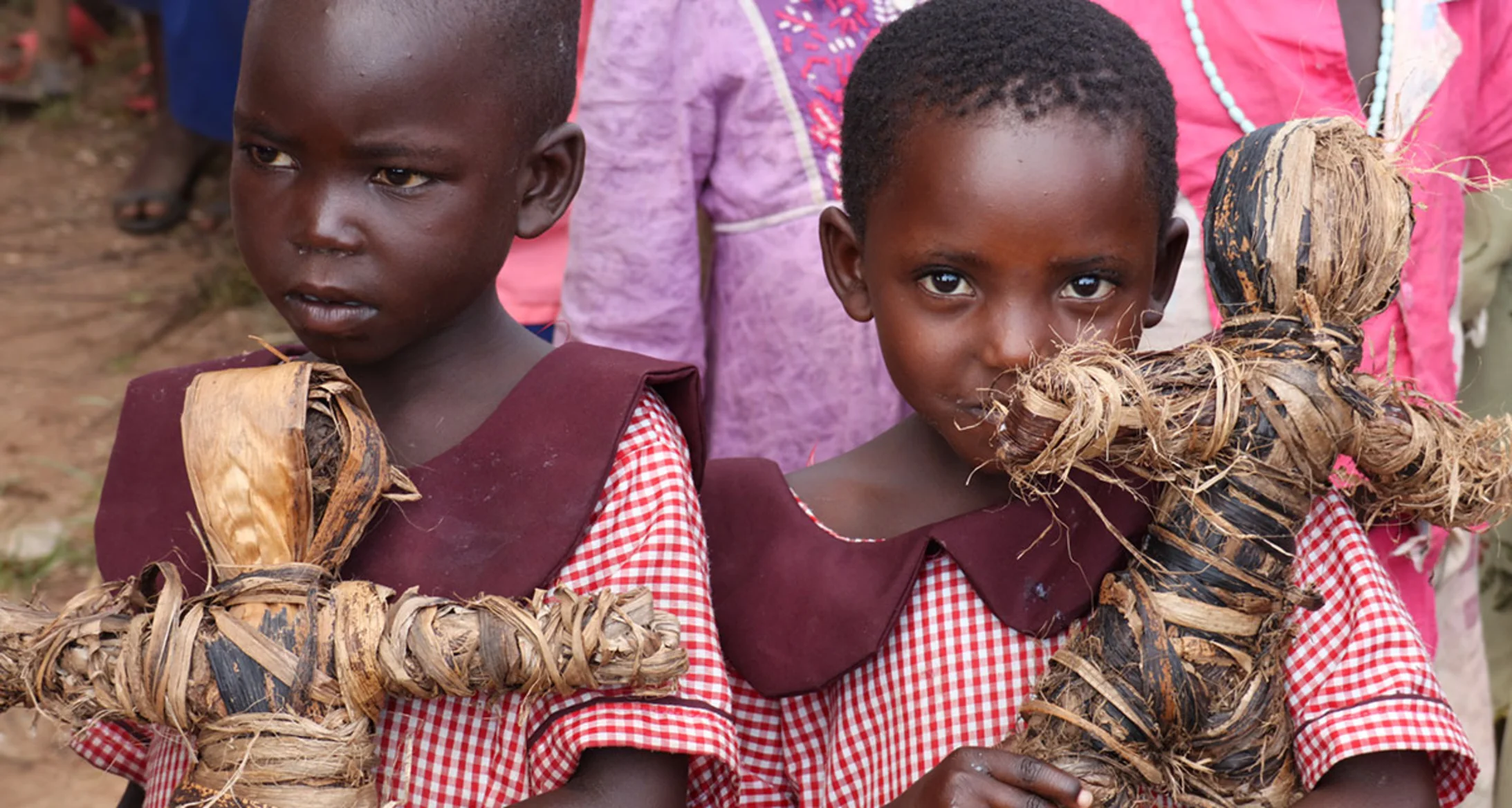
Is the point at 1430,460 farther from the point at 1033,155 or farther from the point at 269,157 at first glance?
the point at 269,157

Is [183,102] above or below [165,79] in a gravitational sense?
above

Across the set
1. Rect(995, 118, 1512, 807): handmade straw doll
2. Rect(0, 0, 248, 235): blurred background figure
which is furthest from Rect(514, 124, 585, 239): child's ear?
Rect(0, 0, 248, 235): blurred background figure

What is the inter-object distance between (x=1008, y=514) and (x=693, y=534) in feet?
1.17

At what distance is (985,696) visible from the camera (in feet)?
5.69

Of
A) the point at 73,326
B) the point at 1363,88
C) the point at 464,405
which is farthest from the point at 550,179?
the point at 73,326

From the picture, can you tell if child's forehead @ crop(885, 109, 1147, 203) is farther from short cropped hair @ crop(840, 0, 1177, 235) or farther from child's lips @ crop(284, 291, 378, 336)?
child's lips @ crop(284, 291, 378, 336)

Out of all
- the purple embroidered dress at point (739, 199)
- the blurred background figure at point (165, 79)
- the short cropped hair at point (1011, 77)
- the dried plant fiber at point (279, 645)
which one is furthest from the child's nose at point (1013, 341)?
the blurred background figure at point (165, 79)

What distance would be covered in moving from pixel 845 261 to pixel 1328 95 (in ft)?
2.58

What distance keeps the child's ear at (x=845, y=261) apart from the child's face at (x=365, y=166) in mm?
419

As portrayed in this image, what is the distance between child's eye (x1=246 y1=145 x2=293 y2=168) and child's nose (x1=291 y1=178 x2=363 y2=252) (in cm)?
6

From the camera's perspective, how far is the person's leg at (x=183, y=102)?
14.8ft

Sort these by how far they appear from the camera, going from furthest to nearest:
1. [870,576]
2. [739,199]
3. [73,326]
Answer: [73,326], [739,199], [870,576]

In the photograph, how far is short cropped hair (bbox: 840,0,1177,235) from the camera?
1.69 metres

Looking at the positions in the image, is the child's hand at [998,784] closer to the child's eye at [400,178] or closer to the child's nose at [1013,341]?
the child's nose at [1013,341]
